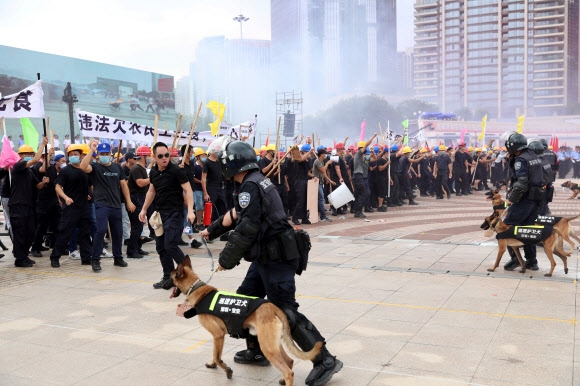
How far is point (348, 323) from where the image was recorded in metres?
6.05

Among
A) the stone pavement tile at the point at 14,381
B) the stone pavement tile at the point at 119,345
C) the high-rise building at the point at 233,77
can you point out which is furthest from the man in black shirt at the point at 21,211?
the high-rise building at the point at 233,77

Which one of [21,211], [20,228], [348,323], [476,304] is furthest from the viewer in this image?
[21,211]

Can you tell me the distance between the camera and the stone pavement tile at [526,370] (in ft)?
14.8

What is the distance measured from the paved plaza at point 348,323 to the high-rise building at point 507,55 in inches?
4650

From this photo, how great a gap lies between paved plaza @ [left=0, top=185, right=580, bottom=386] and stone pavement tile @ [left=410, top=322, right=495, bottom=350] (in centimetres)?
2

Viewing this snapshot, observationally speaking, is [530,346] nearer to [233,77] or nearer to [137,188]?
[137,188]

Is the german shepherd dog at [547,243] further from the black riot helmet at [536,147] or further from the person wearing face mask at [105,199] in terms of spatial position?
the person wearing face mask at [105,199]

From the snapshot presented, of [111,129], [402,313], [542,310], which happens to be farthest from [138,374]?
[111,129]

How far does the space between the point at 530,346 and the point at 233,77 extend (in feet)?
275

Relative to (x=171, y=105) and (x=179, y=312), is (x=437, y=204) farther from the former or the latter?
(x=171, y=105)

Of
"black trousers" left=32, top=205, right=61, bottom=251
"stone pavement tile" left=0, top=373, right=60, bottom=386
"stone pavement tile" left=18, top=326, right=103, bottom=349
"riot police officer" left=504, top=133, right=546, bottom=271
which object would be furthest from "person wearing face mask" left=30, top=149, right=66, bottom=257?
"riot police officer" left=504, top=133, right=546, bottom=271

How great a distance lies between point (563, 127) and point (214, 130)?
274ft

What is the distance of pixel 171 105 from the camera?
47375 millimetres

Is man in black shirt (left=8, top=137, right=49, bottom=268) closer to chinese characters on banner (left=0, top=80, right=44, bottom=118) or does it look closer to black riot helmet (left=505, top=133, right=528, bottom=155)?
chinese characters on banner (left=0, top=80, right=44, bottom=118)
